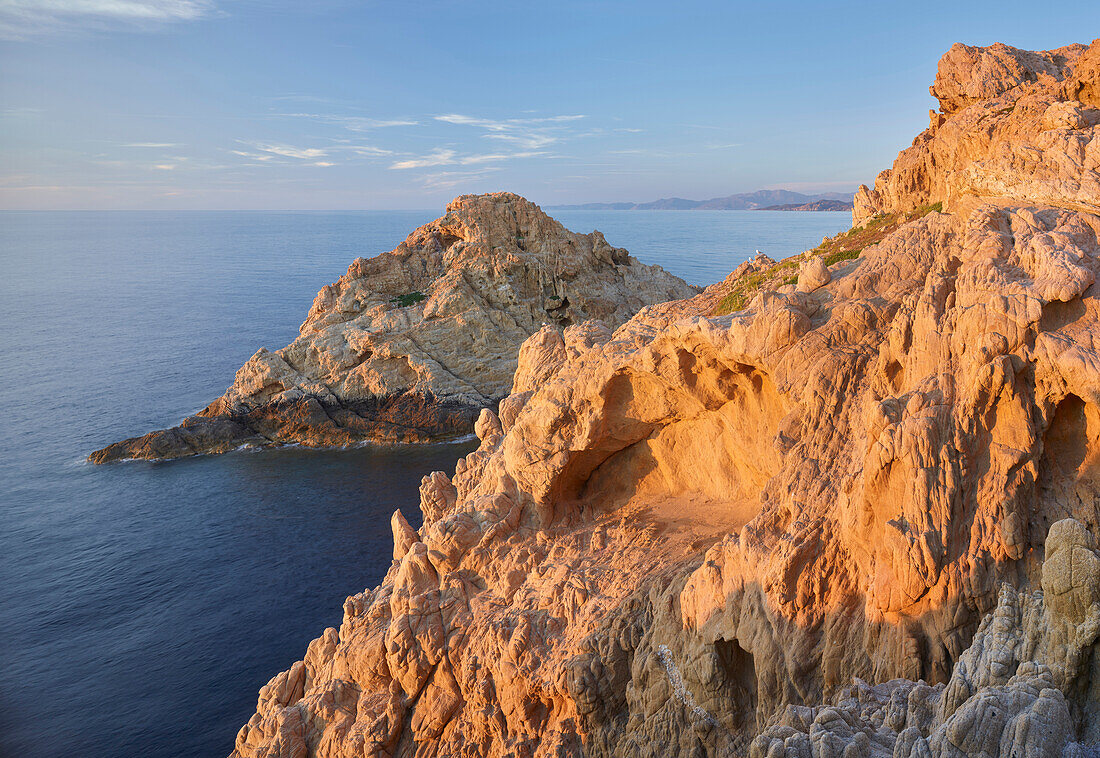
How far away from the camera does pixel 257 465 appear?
59.4m

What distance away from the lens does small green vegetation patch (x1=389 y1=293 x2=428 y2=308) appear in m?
69.0

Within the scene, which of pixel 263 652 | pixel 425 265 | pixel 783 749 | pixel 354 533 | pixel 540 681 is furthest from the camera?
pixel 425 265

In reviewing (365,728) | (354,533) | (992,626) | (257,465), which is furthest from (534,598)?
(257,465)

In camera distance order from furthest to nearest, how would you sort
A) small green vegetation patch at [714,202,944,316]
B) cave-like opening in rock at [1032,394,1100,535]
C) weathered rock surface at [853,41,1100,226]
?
small green vegetation patch at [714,202,944,316]
weathered rock surface at [853,41,1100,226]
cave-like opening in rock at [1032,394,1100,535]

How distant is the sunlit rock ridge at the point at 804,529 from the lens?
10.4 metres

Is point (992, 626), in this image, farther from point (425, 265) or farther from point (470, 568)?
point (425, 265)

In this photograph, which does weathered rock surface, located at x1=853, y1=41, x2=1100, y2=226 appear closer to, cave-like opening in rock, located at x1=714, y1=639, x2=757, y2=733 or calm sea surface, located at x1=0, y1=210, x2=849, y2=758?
cave-like opening in rock, located at x1=714, y1=639, x2=757, y2=733

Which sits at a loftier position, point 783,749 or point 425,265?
point 425,265

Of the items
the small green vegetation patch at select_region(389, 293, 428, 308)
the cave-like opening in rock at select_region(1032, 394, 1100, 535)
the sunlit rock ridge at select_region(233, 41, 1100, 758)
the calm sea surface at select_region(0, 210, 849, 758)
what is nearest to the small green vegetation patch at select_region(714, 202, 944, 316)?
A: the sunlit rock ridge at select_region(233, 41, 1100, 758)

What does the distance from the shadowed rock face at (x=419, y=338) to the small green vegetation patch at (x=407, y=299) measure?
0.40 ft

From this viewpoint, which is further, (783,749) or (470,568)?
(470,568)

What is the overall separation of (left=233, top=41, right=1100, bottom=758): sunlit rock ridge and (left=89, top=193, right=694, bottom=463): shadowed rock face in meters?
44.2

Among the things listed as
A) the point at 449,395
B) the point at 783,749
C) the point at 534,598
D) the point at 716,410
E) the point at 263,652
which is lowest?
the point at 263,652

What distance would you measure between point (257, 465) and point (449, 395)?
16.3m
